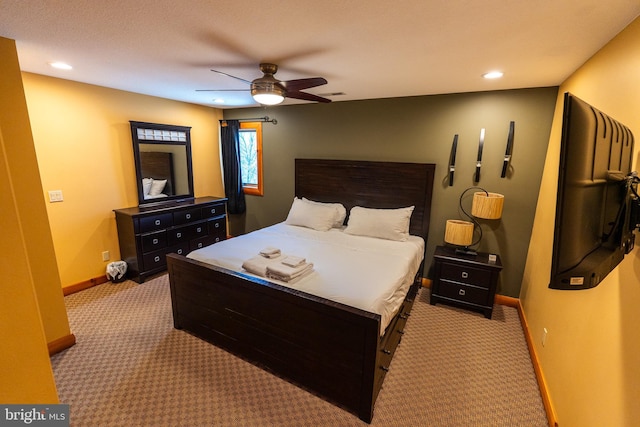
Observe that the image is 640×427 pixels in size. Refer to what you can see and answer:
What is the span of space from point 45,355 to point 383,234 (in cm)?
277

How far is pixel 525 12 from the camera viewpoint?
1346 mm

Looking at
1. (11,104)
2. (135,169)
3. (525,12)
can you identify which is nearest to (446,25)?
(525,12)

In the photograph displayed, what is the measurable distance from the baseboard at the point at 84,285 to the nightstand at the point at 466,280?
397 cm

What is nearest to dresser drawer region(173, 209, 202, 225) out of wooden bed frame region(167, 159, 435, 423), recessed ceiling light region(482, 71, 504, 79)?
wooden bed frame region(167, 159, 435, 423)

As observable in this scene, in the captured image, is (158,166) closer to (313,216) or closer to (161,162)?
(161,162)

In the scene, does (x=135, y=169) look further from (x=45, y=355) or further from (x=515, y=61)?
(x=515, y=61)

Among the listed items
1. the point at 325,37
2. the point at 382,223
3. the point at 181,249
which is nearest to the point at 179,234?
the point at 181,249

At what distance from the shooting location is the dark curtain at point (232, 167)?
14.6 feet

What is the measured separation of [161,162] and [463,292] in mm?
4179

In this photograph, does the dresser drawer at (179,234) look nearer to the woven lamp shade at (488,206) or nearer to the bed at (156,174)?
the bed at (156,174)

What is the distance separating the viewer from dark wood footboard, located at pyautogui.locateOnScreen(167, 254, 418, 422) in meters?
1.67

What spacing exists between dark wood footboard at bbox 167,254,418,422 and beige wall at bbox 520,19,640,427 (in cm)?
101

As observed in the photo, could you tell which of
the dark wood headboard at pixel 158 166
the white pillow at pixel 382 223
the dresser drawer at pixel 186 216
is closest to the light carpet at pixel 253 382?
the white pillow at pixel 382 223

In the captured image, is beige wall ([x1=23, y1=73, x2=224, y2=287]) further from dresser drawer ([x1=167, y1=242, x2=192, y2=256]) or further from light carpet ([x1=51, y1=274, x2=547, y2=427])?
light carpet ([x1=51, y1=274, x2=547, y2=427])
